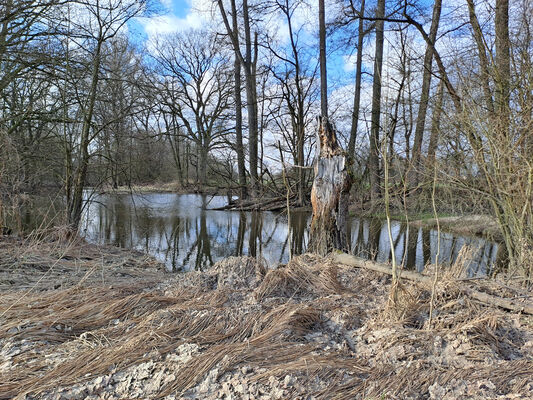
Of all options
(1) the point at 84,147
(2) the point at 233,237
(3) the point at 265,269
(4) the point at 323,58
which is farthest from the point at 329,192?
(4) the point at 323,58

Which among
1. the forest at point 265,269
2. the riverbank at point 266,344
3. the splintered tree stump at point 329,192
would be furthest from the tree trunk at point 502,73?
the riverbank at point 266,344

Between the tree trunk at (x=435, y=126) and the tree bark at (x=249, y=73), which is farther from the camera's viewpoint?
the tree bark at (x=249, y=73)

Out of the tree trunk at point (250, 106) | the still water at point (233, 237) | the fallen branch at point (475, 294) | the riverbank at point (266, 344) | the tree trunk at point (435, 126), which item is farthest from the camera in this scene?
the tree trunk at point (250, 106)

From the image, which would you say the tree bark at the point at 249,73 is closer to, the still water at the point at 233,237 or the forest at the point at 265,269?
the still water at the point at 233,237

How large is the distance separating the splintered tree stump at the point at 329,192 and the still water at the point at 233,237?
1709 millimetres

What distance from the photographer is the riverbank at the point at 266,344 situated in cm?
201

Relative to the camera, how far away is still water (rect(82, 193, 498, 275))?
29.6ft

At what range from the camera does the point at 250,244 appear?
1105 centimetres

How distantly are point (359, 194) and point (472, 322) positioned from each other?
559 inches

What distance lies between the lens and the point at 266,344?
8.08 ft

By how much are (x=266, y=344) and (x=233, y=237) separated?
31.9 feet

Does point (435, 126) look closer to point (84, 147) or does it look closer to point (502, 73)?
point (502, 73)

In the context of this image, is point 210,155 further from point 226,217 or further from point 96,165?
point 96,165

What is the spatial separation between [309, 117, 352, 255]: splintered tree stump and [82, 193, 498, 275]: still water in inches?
67.3
